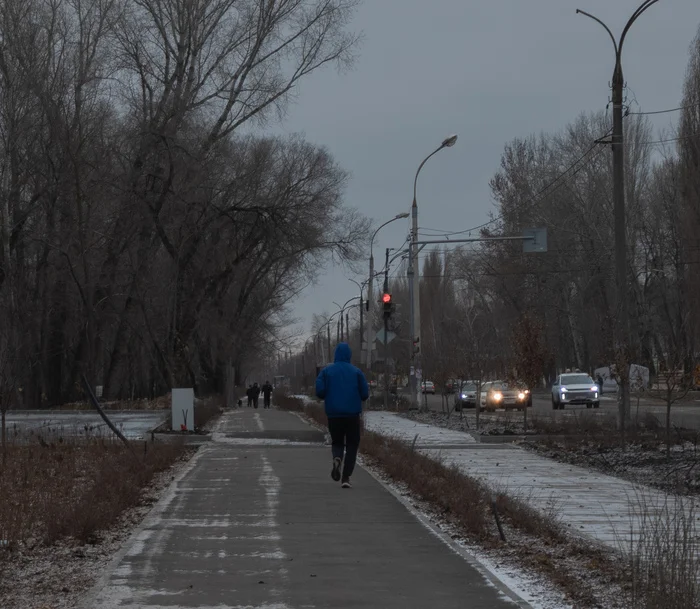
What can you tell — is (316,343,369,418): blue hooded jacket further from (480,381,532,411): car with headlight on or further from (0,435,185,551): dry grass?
(480,381,532,411): car with headlight on

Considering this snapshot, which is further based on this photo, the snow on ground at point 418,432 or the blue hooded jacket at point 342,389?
the snow on ground at point 418,432

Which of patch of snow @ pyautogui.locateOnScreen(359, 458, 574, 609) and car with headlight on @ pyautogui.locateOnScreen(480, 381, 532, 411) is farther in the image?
car with headlight on @ pyautogui.locateOnScreen(480, 381, 532, 411)

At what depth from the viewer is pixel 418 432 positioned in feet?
101

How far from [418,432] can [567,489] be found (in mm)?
14843

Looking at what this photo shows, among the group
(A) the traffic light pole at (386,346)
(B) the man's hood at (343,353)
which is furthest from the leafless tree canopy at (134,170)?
(B) the man's hood at (343,353)

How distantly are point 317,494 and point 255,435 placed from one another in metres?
15.2

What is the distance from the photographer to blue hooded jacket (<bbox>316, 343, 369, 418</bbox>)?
Answer: 52.5 feet

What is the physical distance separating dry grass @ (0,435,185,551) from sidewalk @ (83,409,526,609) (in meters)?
0.50

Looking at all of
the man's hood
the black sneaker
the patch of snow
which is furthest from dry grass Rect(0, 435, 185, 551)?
the patch of snow

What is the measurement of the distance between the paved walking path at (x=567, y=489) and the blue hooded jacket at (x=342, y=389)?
2055 mm

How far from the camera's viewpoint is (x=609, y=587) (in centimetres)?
868

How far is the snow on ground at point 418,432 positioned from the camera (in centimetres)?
2662

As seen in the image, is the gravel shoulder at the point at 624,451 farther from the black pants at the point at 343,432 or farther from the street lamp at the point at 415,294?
the street lamp at the point at 415,294

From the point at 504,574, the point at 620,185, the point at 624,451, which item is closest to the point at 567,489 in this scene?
the point at 624,451
